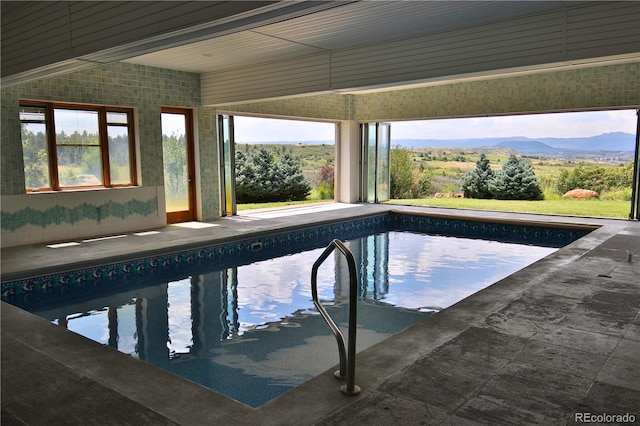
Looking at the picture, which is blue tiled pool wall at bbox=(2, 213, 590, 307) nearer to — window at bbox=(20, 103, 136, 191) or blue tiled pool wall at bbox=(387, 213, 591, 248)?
blue tiled pool wall at bbox=(387, 213, 591, 248)

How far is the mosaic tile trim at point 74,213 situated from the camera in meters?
6.80

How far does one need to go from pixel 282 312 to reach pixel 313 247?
3580mm

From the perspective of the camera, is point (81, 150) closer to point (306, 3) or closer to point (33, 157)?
point (33, 157)

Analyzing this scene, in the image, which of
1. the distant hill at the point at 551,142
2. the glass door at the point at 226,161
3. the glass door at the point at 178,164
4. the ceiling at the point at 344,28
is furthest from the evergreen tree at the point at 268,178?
the ceiling at the point at 344,28

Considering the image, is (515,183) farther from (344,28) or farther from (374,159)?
(344,28)

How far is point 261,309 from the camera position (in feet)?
16.8

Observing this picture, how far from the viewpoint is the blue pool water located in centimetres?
374

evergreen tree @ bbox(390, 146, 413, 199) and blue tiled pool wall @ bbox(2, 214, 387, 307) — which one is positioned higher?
evergreen tree @ bbox(390, 146, 413, 199)

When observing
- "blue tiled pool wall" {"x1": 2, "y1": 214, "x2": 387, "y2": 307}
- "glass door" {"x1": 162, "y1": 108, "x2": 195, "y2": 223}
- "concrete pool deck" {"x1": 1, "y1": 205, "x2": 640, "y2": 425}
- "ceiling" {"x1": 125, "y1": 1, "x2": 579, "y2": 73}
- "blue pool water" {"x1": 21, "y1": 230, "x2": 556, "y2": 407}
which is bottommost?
"blue pool water" {"x1": 21, "y1": 230, "x2": 556, "y2": 407}

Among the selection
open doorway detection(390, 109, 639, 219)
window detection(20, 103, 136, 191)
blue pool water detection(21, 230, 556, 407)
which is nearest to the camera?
blue pool water detection(21, 230, 556, 407)

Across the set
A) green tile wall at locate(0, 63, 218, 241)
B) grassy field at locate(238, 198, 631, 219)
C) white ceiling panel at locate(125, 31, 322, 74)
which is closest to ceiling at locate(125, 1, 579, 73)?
white ceiling panel at locate(125, 31, 322, 74)

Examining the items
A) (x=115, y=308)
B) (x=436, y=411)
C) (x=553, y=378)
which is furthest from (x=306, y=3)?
(x=115, y=308)

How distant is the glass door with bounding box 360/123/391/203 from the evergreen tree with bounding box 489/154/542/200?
16.5 feet

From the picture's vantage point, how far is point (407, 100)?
37.8 ft
